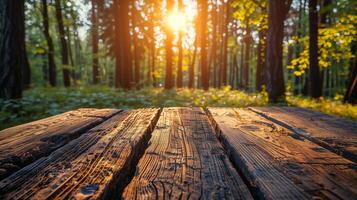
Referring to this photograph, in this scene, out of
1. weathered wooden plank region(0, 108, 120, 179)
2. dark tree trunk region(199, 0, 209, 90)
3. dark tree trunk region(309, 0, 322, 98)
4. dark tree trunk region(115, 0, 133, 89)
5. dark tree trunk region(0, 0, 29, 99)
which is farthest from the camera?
dark tree trunk region(199, 0, 209, 90)

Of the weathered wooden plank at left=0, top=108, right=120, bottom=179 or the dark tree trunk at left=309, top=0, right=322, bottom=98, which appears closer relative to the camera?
the weathered wooden plank at left=0, top=108, right=120, bottom=179

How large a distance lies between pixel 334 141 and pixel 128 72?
12243 millimetres

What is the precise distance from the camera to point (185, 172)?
102cm

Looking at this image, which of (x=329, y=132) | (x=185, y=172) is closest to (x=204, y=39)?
(x=329, y=132)

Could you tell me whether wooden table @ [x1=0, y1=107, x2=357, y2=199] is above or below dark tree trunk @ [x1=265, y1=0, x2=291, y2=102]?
below

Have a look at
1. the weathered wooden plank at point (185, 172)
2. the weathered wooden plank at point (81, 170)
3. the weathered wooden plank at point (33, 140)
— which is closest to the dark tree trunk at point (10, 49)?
the weathered wooden plank at point (33, 140)

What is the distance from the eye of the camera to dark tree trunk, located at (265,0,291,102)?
25.0 ft

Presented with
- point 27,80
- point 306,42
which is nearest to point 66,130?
point 306,42

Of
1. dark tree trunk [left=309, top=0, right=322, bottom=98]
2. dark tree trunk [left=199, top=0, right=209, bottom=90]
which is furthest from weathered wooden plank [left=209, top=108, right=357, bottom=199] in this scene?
dark tree trunk [left=199, top=0, right=209, bottom=90]

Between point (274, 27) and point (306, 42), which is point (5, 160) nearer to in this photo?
point (274, 27)

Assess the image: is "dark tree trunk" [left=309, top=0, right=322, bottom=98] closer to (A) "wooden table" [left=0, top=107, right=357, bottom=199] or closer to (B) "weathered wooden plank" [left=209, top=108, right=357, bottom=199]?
(A) "wooden table" [left=0, top=107, right=357, bottom=199]

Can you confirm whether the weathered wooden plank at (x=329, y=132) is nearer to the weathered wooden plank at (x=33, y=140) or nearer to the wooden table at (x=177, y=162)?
the wooden table at (x=177, y=162)

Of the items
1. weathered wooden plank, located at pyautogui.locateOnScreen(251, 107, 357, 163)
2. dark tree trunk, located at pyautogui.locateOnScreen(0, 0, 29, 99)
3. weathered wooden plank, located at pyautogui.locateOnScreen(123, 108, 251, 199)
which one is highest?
dark tree trunk, located at pyautogui.locateOnScreen(0, 0, 29, 99)

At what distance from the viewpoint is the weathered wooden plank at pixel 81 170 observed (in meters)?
0.84
